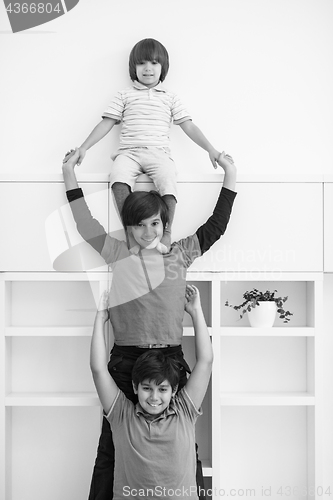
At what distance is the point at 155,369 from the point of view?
177 centimetres

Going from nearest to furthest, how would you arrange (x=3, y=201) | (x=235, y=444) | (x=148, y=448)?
(x=148, y=448)
(x=3, y=201)
(x=235, y=444)

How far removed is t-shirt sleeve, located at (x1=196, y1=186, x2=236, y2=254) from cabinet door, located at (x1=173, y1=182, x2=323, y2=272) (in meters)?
0.05

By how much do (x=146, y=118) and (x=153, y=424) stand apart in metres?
1.11

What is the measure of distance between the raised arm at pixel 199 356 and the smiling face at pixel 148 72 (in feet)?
2.64

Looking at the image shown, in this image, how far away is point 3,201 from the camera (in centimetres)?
202

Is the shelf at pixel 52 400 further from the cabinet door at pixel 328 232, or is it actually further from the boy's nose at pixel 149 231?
the cabinet door at pixel 328 232

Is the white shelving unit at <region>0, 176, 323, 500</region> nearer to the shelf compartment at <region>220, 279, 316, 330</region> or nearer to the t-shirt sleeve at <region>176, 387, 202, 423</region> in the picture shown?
the shelf compartment at <region>220, 279, 316, 330</region>

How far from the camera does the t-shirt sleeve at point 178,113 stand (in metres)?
2.14

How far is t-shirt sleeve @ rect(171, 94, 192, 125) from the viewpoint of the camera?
7.02 feet

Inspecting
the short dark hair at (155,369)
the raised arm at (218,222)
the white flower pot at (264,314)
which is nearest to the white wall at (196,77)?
the raised arm at (218,222)

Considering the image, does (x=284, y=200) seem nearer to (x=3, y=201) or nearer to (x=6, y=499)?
(x=3, y=201)

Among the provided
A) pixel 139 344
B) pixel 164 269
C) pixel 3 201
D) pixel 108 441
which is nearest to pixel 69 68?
pixel 3 201

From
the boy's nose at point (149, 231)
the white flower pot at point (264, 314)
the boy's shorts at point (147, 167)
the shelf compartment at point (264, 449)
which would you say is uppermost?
the boy's shorts at point (147, 167)

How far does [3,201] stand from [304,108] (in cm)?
127
